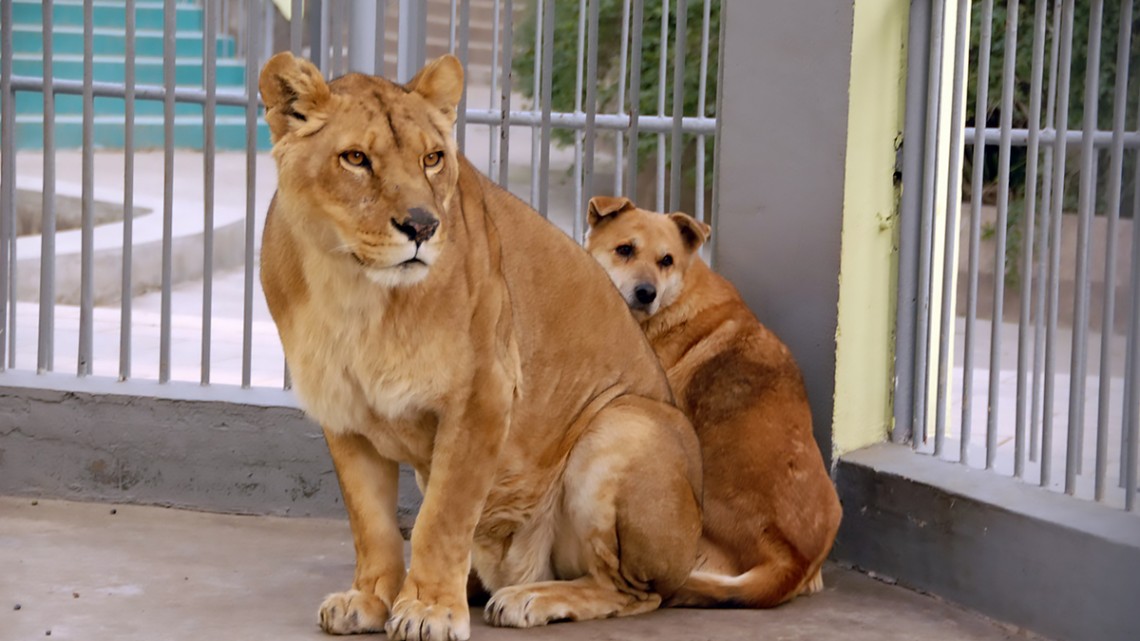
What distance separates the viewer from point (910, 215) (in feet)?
17.4

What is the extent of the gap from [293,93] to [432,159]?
392 millimetres

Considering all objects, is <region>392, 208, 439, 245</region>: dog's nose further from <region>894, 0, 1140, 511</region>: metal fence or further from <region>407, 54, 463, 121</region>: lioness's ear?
<region>894, 0, 1140, 511</region>: metal fence

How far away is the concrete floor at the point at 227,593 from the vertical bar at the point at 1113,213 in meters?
0.62

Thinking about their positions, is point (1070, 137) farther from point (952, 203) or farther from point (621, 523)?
point (621, 523)

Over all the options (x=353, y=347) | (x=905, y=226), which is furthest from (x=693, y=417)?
(x=353, y=347)

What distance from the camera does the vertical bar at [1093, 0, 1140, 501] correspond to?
4363 mm

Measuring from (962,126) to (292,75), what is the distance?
2.46 metres

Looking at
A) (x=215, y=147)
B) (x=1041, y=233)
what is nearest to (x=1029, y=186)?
(x=1041, y=233)

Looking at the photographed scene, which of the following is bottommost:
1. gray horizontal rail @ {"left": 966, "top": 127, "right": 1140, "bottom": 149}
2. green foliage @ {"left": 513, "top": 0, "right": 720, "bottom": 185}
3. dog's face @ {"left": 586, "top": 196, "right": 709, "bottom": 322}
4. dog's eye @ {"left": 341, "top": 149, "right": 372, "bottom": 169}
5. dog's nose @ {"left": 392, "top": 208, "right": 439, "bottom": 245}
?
dog's face @ {"left": 586, "top": 196, "right": 709, "bottom": 322}

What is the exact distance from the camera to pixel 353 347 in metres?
3.92

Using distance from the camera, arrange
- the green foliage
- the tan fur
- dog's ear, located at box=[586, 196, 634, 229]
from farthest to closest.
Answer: the green foliage → dog's ear, located at box=[586, 196, 634, 229] → the tan fur

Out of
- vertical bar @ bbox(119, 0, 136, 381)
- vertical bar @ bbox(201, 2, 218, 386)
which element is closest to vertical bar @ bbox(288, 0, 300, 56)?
vertical bar @ bbox(201, 2, 218, 386)

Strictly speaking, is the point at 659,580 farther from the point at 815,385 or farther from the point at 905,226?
the point at 905,226

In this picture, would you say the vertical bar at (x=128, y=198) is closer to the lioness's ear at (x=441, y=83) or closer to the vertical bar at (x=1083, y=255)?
the lioness's ear at (x=441, y=83)
